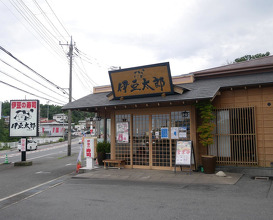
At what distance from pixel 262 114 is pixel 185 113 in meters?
3.12

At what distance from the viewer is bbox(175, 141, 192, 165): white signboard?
33.2ft

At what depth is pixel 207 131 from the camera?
10.1m

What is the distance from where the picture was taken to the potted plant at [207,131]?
32.6 ft

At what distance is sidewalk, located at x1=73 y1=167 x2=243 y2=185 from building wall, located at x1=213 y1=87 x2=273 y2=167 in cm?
131

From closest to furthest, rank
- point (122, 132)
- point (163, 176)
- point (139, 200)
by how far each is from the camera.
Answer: point (139, 200), point (163, 176), point (122, 132)

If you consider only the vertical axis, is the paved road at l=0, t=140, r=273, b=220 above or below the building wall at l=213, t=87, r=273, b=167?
below

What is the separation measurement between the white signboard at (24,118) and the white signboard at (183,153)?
10.6 m

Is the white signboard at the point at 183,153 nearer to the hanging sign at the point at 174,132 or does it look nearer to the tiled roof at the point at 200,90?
the hanging sign at the point at 174,132

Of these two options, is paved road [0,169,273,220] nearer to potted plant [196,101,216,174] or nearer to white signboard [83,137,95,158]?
potted plant [196,101,216,174]

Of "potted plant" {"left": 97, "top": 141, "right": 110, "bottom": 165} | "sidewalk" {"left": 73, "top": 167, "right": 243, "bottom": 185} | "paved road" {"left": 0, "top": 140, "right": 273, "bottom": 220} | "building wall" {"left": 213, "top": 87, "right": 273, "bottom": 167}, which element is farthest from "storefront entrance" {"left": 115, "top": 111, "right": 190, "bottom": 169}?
"building wall" {"left": 213, "top": 87, "right": 273, "bottom": 167}

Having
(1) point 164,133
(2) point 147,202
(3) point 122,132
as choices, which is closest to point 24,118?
(3) point 122,132

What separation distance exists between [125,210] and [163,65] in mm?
6705

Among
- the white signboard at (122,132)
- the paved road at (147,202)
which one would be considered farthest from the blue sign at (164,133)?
the paved road at (147,202)

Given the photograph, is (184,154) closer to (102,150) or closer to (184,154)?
→ (184,154)
